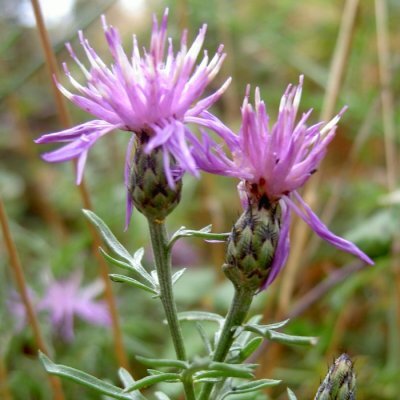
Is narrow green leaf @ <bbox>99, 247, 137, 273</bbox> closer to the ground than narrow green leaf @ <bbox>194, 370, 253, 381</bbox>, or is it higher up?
higher up

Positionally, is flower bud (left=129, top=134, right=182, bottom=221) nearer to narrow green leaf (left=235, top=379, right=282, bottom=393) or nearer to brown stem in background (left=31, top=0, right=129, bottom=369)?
narrow green leaf (left=235, top=379, right=282, bottom=393)

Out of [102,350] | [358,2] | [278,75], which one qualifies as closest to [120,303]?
[102,350]

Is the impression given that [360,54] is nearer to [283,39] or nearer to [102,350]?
[283,39]

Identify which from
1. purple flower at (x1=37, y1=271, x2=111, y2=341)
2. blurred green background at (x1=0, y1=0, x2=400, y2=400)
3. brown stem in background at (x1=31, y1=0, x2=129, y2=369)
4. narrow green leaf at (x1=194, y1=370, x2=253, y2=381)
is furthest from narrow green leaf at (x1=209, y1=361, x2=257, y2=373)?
purple flower at (x1=37, y1=271, x2=111, y2=341)

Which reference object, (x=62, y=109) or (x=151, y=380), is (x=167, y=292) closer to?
(x=151, y=380)

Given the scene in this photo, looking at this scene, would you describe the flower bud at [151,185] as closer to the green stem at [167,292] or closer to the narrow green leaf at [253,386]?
the green stem at [167,292]

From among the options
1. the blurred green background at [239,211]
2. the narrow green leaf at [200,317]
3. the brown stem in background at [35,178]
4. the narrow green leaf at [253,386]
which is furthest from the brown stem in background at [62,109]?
the brown stem in background at [35,178]
